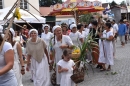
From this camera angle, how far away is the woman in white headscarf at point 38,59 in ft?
22.4

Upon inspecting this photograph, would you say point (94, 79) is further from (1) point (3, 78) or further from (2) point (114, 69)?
(1) point (3, 78)

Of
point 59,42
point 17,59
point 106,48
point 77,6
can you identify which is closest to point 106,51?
point 106,48

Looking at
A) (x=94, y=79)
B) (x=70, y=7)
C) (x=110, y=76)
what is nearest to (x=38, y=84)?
(x=94, y=79)

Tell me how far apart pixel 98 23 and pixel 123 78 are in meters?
2.70

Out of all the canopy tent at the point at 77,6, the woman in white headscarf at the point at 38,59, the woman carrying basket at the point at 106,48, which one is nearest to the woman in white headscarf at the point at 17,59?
the woman in white headscarf at the point at 38,59

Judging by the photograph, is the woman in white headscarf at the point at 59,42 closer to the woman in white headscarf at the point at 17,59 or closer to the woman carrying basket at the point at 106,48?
the woman in white headscarf at the point at 17,59

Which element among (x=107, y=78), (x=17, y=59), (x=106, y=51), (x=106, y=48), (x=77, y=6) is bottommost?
(x=107, y=78)

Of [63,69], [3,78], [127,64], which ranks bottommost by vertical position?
[127,64]

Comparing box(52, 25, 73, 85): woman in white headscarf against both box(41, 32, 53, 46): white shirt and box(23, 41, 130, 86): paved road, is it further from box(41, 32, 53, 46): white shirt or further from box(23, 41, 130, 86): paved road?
box(41, 32, 53, 46): white shirt

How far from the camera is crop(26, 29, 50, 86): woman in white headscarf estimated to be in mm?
6840

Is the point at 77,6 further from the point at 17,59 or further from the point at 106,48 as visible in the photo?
the point at 17,59

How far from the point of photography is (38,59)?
6.86m

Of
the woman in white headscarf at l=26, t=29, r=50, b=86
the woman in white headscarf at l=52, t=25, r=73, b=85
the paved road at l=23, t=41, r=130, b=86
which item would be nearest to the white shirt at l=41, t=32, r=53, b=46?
the paved road at l=23, t=41, r=130, b=86

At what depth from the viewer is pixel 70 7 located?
53.8 feet
